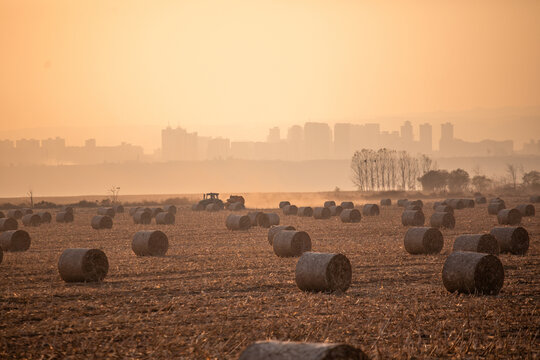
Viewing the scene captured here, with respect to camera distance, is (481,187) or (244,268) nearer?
(244,268)

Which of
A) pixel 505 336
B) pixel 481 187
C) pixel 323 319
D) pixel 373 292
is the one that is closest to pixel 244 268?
pixel 373 292

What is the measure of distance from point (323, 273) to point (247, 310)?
2.75 m

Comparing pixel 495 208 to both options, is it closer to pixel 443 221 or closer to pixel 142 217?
pixel 443 221

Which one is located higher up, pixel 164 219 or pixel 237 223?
pixel 164 219

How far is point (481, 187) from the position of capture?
14038 cm

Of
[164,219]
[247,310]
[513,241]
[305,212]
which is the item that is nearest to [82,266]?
[247,310]

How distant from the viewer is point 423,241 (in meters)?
24.4

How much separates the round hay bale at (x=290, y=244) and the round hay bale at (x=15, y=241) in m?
12.4

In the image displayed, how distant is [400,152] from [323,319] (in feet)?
530

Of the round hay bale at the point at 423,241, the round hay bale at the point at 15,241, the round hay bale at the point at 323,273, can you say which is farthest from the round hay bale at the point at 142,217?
the round hay bale at the point at 323,273

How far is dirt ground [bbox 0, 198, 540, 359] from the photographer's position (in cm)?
1119

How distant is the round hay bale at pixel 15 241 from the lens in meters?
28.8

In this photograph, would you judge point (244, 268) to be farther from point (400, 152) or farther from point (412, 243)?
point (400, 152)

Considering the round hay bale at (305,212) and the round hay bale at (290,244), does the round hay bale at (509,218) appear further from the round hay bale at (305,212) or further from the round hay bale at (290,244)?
the round hay bale at (290,244)
